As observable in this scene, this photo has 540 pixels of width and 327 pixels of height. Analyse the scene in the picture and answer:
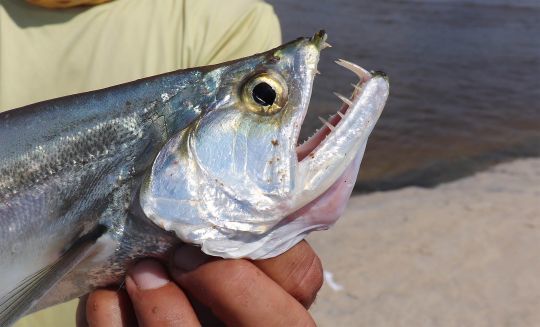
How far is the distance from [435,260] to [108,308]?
164 inches

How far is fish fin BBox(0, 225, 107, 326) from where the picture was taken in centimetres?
172

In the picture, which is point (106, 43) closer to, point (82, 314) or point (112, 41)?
point (112, 41)

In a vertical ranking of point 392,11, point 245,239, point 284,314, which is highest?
point 245,239

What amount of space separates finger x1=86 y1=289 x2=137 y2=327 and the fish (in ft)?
0.13

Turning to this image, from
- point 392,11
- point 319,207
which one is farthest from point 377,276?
point 392,11

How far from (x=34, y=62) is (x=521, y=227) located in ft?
16.3

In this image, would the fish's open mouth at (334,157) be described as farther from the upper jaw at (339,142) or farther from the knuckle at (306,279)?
the knuckle at (306,279)

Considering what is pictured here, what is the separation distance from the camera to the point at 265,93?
1.86 m

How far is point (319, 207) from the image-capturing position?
5.87ft

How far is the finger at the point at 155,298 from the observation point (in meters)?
1.83

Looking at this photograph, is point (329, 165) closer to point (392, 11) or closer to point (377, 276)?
point (377, 276)

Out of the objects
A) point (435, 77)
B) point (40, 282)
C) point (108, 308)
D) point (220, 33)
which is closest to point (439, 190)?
point (220, 33)

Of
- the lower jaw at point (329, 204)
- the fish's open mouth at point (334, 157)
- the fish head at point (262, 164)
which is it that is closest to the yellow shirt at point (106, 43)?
the fish head at point (262, 164)

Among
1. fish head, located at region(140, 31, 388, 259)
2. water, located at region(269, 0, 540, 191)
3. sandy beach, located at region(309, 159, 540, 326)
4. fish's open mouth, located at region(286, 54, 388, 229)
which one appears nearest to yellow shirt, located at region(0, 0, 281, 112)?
fish head, located at region(140, 31, 388, 259)
